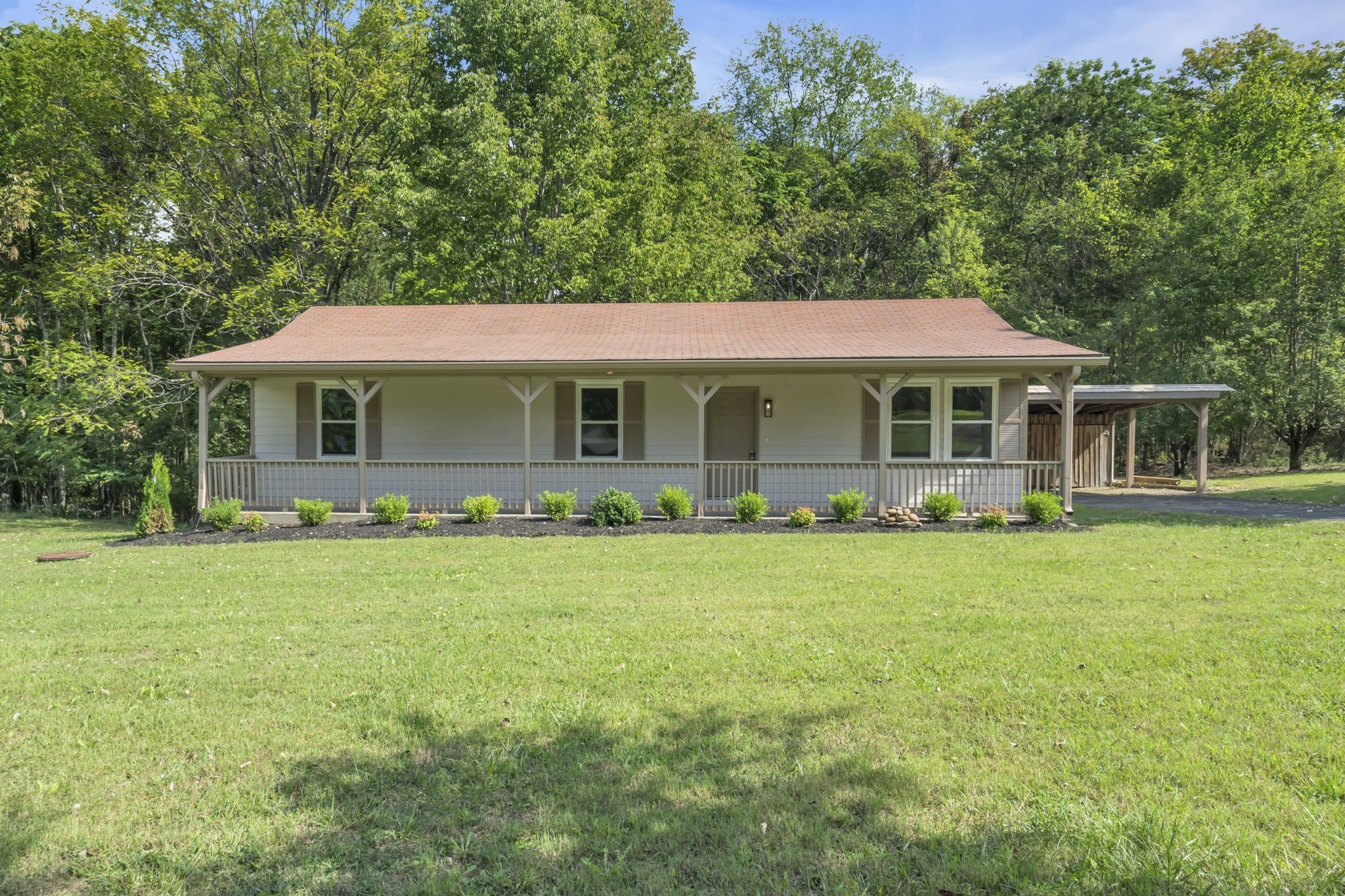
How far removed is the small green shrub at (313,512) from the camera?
502 inches

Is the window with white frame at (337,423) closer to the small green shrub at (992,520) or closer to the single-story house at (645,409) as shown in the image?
the single-story house at (645,409)

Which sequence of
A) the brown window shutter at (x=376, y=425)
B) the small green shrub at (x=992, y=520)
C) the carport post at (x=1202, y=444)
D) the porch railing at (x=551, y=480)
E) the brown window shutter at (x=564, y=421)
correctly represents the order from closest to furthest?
the small green shrub at (x=992, y=520) → the porch railing at (x=551, y=480) → the brown window shutter at (x=564, y=421) → the brown window shutter at (x=376, y=425) → the carport post at (x=1202, y=444)

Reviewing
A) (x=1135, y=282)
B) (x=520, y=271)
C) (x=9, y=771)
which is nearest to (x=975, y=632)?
(x=9, y=771)

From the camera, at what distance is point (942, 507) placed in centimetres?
1257

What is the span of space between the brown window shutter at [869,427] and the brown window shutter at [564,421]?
5404mm

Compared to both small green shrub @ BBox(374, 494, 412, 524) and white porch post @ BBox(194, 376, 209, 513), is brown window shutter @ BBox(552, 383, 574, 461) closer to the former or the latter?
small green shrub @ BBox(374, 494, 412, 524)

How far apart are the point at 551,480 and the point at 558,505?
1.22 m

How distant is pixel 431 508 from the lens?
13.9m

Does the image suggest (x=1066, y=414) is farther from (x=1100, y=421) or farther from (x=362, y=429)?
(x=362, y=429)

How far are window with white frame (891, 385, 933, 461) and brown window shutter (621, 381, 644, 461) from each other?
4.63 metres

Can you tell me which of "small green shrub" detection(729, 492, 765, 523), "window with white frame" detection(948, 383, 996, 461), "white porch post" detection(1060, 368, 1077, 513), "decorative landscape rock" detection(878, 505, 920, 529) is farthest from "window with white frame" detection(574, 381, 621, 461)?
"white porch post" detection(1060, 368, 1077, 513)

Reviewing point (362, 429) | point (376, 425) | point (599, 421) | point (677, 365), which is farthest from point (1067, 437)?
point (376, 425)

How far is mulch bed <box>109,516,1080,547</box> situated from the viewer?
1198cm

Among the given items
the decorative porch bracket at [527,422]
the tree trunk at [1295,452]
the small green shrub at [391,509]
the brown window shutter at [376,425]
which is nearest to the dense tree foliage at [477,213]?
the tree trunk at [1295,452]
